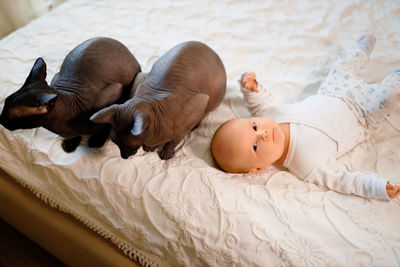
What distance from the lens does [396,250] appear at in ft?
2.45

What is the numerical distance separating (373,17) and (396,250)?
1.14m

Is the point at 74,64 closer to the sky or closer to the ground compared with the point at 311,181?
closer to the sky

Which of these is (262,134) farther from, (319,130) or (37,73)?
(37,73)

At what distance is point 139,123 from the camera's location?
2.45 ft

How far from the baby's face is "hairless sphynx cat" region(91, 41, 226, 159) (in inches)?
4.6

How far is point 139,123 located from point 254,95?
0.50m

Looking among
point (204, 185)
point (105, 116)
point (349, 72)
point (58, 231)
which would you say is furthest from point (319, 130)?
point (58, 231)

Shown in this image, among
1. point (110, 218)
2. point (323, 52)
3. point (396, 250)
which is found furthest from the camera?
point (323, 52)

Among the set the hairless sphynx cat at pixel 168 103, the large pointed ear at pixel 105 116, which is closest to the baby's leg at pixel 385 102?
the hairless sphynx cat at pixel 168 103

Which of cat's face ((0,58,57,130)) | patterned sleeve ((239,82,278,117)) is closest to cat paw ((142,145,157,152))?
cat's face ((0,58,57,130))

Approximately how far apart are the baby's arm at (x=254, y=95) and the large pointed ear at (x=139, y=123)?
452 mm

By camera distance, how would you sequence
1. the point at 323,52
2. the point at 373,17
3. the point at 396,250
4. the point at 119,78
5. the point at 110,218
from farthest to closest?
the point at 373,17
the point at 323,52
the point at 119,78
the point at 110,218
the point at 396,250

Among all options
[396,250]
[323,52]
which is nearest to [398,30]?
[323,52]

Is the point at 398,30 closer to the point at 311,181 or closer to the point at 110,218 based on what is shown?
the point at 311,181
